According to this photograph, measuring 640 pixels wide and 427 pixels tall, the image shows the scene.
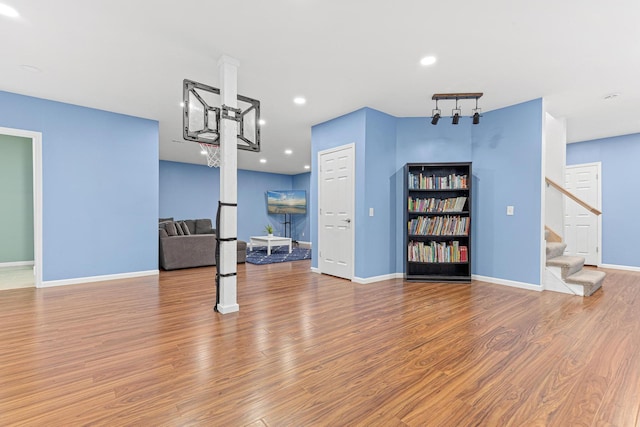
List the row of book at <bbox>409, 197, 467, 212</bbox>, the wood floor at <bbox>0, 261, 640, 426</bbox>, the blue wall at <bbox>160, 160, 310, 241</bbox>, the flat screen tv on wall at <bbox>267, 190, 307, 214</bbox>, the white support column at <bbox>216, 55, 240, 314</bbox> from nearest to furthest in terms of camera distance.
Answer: the wood floor at <bbox>0, 261, 640, 426</bbox>
the white support column at <bbox>216, 55, 240, 314</bbox>
the row of book at <bbox>409, 197, 467, 212</bbox>
the blue wall at <bbox>160, 160, 310, 241</bbox>
the flat screen tv on wall at <bbox>267, 190, 307, 214</bbox>

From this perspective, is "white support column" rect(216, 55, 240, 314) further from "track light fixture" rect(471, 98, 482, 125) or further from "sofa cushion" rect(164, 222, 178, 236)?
"sofa cushion" rect(164, 222, 178, 236)

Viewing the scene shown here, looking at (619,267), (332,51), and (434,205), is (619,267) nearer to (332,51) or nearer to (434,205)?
(434,205)

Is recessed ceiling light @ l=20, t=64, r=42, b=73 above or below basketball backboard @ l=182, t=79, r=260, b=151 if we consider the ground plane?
above

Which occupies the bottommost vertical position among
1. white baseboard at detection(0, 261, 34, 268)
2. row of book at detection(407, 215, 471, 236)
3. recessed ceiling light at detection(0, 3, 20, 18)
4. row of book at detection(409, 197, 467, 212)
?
white baseboard at detection(0, 261, 34, 268)

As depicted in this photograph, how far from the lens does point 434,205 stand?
493cm

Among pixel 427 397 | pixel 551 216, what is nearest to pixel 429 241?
pixel 551 216

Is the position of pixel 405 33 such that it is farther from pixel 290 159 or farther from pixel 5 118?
pixel 290 159

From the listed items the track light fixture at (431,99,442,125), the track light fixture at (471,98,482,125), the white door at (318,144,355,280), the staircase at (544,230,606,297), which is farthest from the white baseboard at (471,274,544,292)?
the track light fixture at (431,99,442,125)

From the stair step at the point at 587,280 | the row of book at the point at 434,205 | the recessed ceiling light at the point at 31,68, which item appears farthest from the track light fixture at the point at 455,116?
the recessed ceiling light at the point at 31,68

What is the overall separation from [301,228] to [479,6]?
941 cm

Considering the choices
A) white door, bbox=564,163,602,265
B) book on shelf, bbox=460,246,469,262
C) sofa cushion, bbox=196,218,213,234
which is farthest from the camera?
sofa cushion, bbox=196,218,213,234

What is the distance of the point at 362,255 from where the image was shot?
4.69 meters

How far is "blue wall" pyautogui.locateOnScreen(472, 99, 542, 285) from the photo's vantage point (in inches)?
170

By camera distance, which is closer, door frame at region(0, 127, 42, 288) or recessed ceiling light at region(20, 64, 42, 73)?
recessed ceiling light at region(20, 64, 42, 73)
